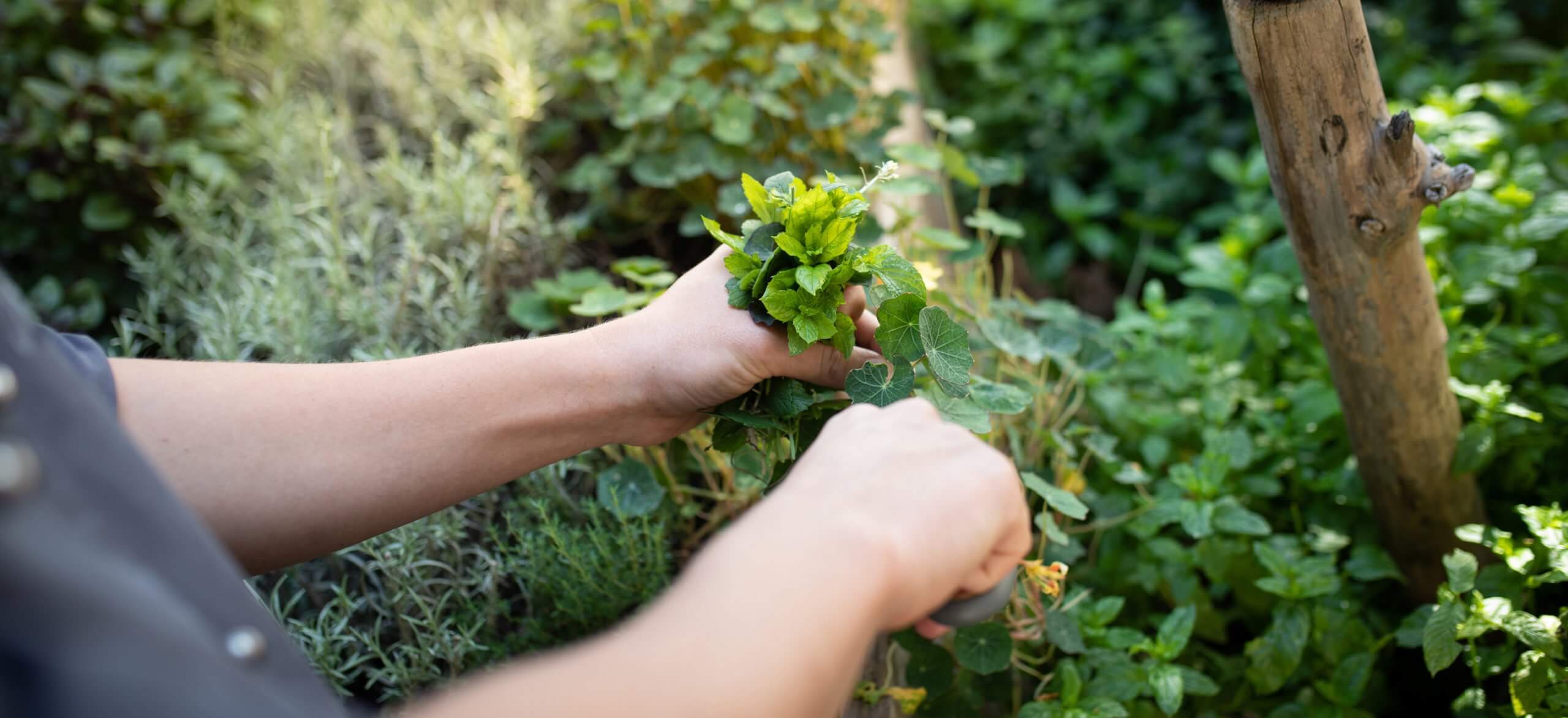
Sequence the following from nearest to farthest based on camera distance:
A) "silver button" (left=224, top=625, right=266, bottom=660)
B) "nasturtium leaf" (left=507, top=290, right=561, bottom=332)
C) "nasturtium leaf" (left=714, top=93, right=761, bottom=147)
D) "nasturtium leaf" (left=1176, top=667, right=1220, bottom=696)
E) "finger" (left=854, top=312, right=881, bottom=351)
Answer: "silver button" (left=224, top=625, right=266, bottom=660) < "finger" (left=854, top=312, right=881, bottom=351) < "nasturtium leaf" (left=1176, top=667, right=1220, bottom=696) < "nasturtium leaf" (left=507, top=290, right=561, bottom=332) < "nasturtium leaf" (left=714, top=93, right=761, bottom=147)

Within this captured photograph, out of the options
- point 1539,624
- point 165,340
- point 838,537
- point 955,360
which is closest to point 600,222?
point 165,340

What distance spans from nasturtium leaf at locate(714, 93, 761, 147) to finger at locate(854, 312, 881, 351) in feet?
2.73

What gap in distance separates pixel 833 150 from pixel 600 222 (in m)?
0.59

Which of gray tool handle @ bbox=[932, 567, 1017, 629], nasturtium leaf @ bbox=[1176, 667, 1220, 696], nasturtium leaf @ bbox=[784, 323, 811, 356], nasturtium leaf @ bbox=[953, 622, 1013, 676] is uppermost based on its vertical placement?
nasturtium leaf @ bbox=[784, 323, 811, 356]

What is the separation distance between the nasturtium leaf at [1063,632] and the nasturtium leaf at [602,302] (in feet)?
2.70

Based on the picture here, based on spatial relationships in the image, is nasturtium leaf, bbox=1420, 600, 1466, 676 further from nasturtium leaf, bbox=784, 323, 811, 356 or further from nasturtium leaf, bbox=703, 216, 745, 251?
nasturtium leaf, bbox=703, 216, 745, 251

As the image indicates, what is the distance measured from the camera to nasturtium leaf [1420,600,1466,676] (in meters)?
1.25

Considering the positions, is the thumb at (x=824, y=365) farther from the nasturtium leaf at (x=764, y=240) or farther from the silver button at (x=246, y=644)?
the silver button at (x=246, y=644)

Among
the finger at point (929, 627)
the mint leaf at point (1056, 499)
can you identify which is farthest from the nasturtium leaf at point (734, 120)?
the finger at point (929, 627)

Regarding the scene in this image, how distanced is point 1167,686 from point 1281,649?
24cm

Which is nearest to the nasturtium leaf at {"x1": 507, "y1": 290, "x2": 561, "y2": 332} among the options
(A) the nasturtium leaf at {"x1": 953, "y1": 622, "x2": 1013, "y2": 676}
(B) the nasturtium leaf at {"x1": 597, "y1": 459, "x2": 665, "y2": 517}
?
(B) the nasturtium leaf at {"x1": 597, "y1": 459, "x2": 665, "y2": 517}

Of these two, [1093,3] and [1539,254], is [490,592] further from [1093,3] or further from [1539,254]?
[1093,3]

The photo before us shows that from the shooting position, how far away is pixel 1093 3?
132 inches

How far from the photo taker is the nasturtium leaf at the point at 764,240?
1.16 m
